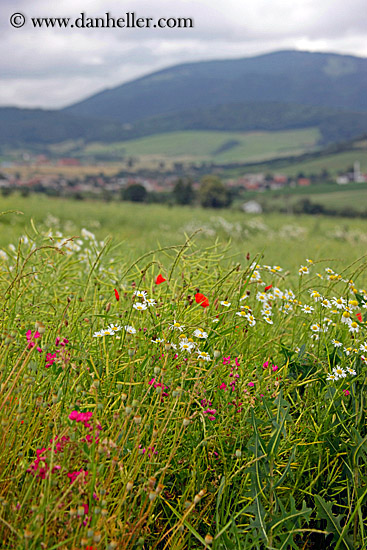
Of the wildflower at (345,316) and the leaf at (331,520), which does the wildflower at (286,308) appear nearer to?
the wildflower at (345,316)

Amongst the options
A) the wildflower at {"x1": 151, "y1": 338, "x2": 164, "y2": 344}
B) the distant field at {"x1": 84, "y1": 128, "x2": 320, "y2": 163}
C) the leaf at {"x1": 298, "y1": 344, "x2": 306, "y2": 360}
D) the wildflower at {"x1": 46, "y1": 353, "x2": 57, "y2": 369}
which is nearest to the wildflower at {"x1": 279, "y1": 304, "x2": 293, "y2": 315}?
the leaf at {"x1": 298, "y1": 344, "x2": 306, "y2": 360}

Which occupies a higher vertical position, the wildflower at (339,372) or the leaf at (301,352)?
the leaf at (301,352)

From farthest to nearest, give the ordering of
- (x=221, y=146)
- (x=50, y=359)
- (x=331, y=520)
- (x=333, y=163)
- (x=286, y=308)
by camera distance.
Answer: (x=221, y=146) < (x=333, y=163) < (x=286, y=308) < (x=50, y=359) < (x=331, y=520)

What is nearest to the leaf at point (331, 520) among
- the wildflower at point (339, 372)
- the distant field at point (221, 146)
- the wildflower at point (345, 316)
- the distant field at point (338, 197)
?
the wildflower at point (339, 372)

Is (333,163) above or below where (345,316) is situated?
below

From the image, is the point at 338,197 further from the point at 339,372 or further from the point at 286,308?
the point at 339,372

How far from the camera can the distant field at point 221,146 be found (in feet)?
513

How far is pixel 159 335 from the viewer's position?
2.46m

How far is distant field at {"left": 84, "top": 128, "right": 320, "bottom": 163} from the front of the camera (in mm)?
156275

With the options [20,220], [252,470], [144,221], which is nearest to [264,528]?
[252,470]

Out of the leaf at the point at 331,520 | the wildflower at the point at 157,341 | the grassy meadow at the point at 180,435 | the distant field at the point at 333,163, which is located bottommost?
the distant field at the point at 333,163

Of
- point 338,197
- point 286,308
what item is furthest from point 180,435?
point 338,197

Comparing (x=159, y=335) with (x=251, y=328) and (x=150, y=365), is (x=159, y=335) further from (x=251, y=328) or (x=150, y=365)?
(x=251, y=328)

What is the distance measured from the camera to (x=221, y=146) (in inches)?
6850
